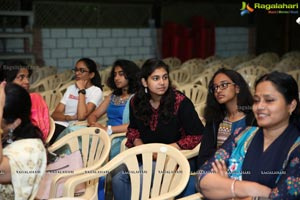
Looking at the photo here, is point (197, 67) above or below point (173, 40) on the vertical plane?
below

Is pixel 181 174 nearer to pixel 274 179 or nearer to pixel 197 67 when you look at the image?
pixel 274 179

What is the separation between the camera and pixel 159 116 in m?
2.93

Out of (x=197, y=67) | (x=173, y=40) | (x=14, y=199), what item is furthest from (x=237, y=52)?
(x=14, y=199)

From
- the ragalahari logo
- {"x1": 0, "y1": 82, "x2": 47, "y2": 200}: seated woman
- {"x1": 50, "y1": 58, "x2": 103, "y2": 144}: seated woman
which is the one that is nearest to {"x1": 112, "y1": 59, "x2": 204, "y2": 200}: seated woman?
{"x1": 50, "y1": 58, "x2": 103, "y2": 144}: seated woman

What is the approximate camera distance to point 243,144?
1.95 metres

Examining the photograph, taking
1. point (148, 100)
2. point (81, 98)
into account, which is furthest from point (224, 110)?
point (81, 98)

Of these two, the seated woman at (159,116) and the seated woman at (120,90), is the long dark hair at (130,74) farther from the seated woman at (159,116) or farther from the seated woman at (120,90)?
the seated woman at (159,116)

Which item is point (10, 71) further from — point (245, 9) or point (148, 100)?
point (245, 9)

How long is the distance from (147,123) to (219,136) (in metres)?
0.55

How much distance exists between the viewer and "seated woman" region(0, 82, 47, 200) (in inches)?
68.8

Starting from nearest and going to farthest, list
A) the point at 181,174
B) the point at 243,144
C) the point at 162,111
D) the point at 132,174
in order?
the point at 243,144
the point at 181,174
the point at 132,174
the point at 162,111

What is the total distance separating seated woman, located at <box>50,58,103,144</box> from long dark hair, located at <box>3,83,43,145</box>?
1.92 metres

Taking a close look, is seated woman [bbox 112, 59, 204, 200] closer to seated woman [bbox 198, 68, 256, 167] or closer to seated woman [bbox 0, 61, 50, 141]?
seated woman [bbox 198, 68, 256, 167]

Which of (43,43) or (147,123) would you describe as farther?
(43,43)
